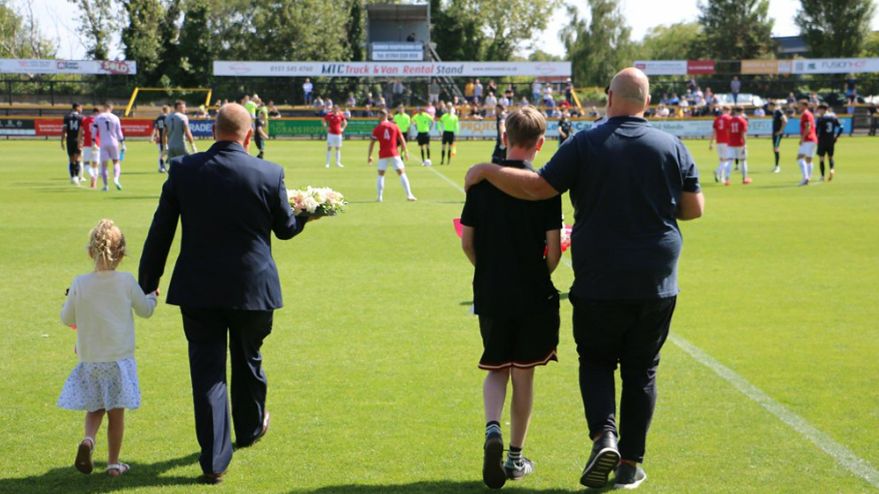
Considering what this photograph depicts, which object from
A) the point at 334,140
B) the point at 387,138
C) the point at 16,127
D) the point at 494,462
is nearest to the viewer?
the point at 494,462

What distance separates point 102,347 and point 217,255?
0.80 meters

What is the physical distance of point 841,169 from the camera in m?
29.9

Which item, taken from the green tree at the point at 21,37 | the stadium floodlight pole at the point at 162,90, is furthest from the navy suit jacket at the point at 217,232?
the green tree at the point at 21,37

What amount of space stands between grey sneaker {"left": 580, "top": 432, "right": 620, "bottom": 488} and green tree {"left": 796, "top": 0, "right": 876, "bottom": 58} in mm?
92093

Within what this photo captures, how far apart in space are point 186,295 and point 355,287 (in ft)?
20.2

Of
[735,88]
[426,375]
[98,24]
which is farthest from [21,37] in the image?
[426,375]

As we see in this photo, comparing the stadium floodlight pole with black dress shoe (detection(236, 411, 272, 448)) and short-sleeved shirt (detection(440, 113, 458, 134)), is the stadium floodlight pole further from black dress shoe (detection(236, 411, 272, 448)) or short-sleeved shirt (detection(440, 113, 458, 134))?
black dress shoe (detection(236, 411, 272, 448))

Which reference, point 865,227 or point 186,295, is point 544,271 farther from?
point 865,227

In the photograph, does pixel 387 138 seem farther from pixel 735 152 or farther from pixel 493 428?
pixel 493 428

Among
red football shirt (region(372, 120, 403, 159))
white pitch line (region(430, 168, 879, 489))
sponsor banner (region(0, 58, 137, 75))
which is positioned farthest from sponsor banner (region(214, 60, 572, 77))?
white pitch line (region(430, 168, 879, 489))

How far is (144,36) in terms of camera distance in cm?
6881

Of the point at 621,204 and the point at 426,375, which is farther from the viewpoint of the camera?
the point at 426,375

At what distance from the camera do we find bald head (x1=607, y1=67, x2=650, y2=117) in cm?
511

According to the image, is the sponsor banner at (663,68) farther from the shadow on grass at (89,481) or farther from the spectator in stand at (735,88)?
the shadow on grass at (89,481)
